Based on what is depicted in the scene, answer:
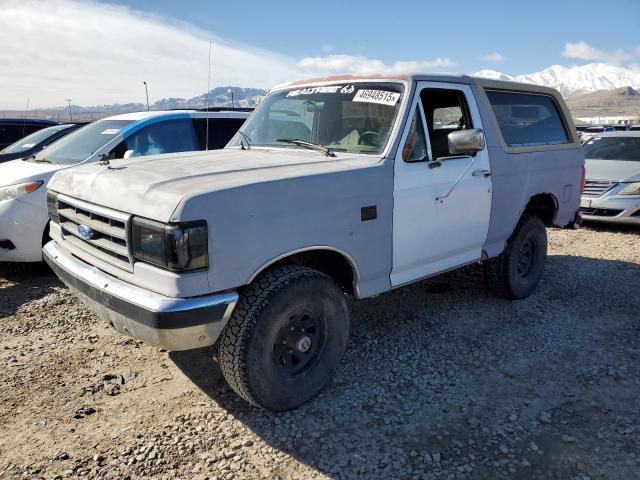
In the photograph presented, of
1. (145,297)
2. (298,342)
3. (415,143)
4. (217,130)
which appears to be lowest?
(298,342)

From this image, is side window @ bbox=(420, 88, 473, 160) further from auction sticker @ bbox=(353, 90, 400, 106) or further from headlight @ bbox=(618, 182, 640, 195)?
headlight @ bbox=(618, 182, 640, 195)

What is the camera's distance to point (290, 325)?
2.99 m

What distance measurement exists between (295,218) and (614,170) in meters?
7.92

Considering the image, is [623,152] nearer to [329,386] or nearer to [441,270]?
[441,270]

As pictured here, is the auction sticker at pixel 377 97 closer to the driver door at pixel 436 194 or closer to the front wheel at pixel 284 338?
the driver door at pixel 436 194

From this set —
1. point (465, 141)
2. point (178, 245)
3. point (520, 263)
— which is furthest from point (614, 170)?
point (178, 245)

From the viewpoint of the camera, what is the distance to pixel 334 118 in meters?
3.79

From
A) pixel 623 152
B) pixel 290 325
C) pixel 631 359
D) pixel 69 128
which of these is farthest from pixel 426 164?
pixel 623 152

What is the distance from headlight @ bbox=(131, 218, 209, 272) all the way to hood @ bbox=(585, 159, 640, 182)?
804 centimetres

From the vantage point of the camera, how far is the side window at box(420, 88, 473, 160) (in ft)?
12.5

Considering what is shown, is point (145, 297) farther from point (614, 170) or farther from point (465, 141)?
point (614, 170)

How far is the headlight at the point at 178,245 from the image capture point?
2.42m

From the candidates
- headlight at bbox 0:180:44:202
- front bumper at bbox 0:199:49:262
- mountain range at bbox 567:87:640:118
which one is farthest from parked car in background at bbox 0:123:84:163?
mountain range at bbox 567:87:640:118

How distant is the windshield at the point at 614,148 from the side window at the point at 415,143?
23.9ft
